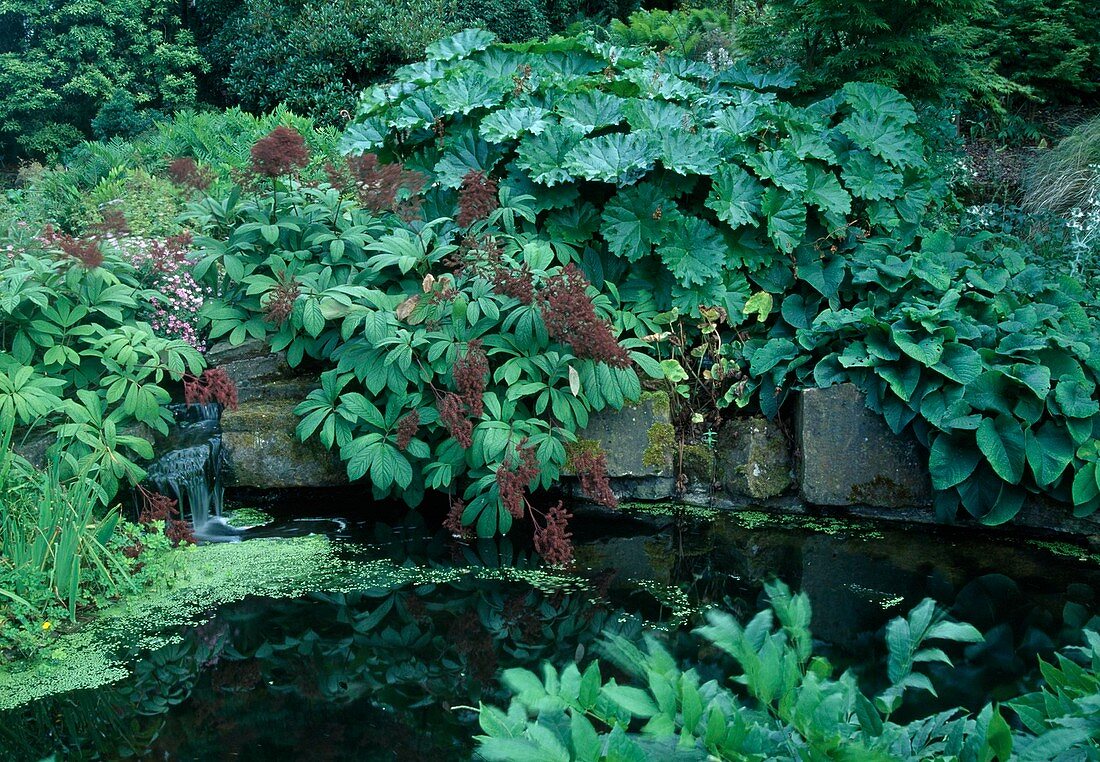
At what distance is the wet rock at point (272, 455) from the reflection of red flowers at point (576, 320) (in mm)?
1484

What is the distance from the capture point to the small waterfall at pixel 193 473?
197 inches

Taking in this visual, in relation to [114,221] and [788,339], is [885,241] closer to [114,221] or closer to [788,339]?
[788,339]

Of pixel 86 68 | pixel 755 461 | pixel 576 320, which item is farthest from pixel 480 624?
pixel 86 68

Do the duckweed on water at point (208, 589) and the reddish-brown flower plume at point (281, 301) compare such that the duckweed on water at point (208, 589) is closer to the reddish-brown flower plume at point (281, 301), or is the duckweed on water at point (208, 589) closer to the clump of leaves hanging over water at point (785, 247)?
the reddish-brown flower plume at point (281, 301)

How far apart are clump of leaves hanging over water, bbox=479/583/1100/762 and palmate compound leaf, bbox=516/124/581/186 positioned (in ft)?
13.5

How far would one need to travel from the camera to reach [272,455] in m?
5.16

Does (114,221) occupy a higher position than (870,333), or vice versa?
(114,221)

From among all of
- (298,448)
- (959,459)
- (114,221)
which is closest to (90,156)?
(114,221)

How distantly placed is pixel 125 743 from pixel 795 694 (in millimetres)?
2548

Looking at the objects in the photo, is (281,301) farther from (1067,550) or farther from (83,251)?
(1067,550)

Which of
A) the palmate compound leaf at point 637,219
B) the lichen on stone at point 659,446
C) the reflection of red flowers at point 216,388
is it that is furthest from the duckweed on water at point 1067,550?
the reflection of red flowers at point 216,388

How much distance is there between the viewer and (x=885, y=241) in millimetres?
5590

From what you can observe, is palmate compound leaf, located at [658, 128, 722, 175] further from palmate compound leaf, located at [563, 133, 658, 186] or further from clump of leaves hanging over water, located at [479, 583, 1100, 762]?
clump of leaves hanging over water, located at [479, 583, 1100, 762]

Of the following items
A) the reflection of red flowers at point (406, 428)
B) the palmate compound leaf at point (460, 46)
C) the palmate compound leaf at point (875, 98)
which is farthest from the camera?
the palmate compound leaf at point (460, 46)
